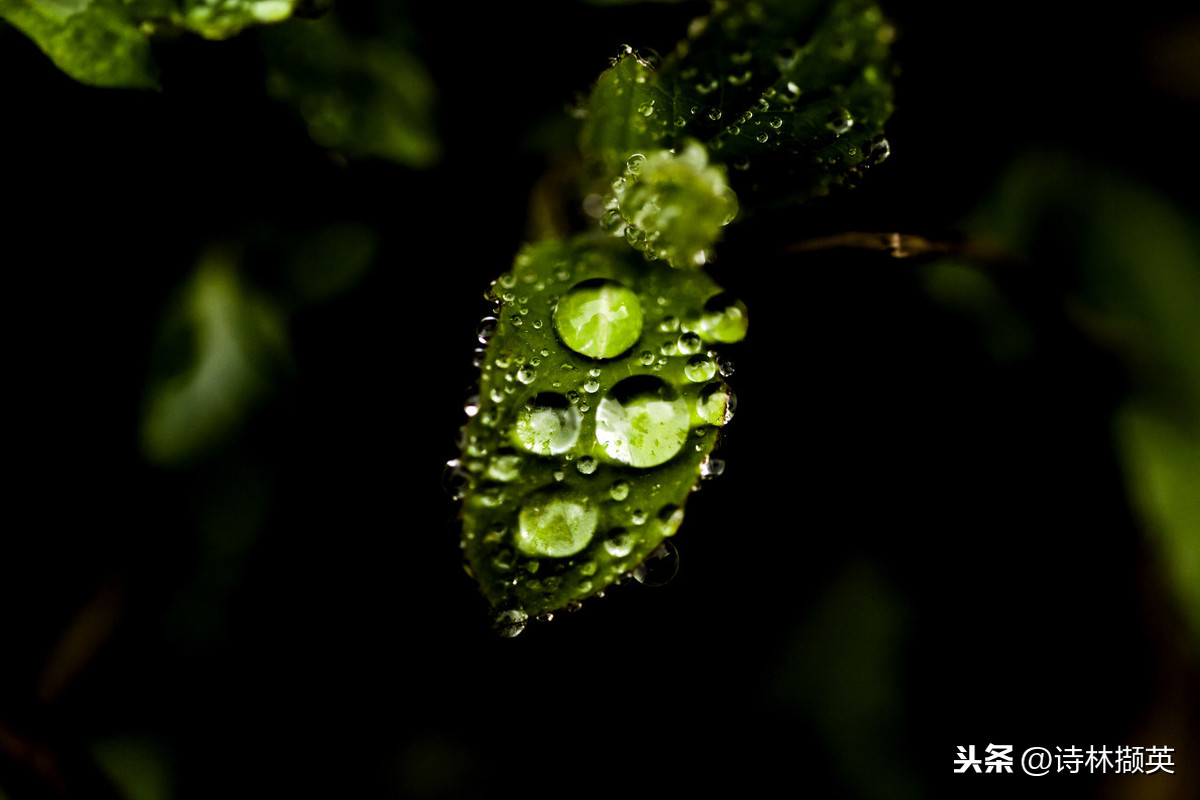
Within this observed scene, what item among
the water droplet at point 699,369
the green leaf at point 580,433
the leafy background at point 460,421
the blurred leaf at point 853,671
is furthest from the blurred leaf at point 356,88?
the blurred leaf at point 853,671

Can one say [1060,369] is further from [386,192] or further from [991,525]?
[386,192]

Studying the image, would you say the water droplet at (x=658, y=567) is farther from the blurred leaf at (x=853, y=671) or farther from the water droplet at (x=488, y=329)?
the blurred leaf at (x=853, y=671)

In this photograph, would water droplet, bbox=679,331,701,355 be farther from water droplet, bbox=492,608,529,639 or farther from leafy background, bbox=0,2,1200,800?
leafy background, bbox=0,2,1200,800

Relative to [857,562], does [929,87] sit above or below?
above

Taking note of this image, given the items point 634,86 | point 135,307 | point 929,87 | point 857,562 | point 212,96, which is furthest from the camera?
point 857,562

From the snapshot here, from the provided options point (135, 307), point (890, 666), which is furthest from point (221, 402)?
point (890, 666)

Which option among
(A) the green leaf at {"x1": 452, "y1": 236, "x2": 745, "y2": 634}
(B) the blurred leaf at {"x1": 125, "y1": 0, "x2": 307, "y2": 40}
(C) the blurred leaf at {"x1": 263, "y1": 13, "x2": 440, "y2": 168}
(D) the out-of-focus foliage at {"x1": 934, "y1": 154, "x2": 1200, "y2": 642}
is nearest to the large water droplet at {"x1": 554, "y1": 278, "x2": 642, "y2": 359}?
(A) the green leaf at {"x1": 452, "y1": 236, "x2": 745, "y2": 634}

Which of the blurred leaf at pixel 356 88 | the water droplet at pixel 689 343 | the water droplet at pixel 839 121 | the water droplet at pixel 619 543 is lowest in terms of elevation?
the water droplet at pixel 619 543
